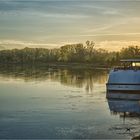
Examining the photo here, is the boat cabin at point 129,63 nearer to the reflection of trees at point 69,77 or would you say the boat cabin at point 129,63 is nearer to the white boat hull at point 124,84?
the white boat hull at point 124,84

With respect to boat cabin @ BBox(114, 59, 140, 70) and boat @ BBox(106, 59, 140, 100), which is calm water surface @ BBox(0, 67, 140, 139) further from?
boat cabin @ BBox(114, 59, 140, 70)

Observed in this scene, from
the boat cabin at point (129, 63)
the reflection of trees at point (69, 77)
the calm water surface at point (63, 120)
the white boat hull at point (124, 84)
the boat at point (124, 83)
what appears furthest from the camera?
the reflection of trees at point (69, 77)

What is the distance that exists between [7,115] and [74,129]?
21.0 ft

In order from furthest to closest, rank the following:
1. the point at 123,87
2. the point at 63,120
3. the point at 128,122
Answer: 1. the point at 123,87
2. the point at 63,120
3. the point at 128,122

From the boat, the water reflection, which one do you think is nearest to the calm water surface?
the water reflection

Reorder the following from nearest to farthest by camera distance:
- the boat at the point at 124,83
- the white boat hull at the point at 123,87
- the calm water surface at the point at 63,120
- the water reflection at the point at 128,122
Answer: the calm water surface at the point at 63,120 < the water reflection at the point at 128,122 < the boat at the point at 124,83 < the white boat hull at the point at 123,87

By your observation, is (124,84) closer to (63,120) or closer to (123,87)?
(123,87)

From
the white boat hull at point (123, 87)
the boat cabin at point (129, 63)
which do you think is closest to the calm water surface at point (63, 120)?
the white boat hull at point (123, 87)

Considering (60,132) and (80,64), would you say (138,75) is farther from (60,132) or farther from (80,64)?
(80,64)

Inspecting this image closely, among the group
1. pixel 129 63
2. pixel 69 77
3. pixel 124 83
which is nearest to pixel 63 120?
pixel 124 83

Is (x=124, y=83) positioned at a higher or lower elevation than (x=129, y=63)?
lower

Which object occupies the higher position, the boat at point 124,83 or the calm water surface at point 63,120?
the boat at point 124,83

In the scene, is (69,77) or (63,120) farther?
(69,77)

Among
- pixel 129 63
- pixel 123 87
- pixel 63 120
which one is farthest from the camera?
pixel 129 63
